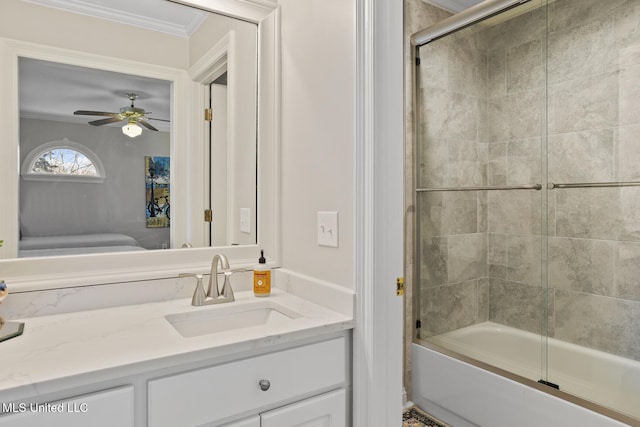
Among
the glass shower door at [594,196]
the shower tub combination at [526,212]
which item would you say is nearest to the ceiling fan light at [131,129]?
the shower tub combination at [526,212]

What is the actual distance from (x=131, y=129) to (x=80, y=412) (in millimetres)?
948

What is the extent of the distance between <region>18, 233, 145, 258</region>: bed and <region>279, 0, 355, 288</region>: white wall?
590mm

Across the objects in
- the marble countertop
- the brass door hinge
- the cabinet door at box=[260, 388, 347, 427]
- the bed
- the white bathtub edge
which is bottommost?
the white bathtub edge

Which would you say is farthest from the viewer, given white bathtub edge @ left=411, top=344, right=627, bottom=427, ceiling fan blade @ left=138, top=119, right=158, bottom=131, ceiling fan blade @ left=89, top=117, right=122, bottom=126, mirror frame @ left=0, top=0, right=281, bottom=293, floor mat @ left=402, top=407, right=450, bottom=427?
floor mat @ left=402, top=407, right=450, bottom=427

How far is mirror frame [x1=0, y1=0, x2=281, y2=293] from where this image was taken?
124 centimetres

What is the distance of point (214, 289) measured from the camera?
1.43 metres

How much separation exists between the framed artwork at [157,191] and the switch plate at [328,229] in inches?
22.9

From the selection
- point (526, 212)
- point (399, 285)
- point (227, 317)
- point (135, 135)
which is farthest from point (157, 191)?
point (526, 212)

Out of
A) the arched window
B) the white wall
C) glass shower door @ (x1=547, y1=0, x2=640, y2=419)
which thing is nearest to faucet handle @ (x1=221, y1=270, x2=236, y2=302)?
the white wall

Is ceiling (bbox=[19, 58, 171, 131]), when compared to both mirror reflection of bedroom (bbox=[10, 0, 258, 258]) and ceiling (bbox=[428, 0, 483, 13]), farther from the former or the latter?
ceiling (bbox=[428, 0, 483, 13])

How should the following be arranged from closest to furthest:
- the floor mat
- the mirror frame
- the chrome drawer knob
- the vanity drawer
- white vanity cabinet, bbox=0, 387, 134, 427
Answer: white vanity cabinet, bbox=0, 387, 134, 427 → the vanity drawer → the chrome drawer knob → the mirror frame → the floor mat

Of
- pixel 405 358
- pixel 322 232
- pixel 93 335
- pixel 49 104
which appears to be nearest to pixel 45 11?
pixel 49 104

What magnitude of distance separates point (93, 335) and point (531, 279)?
2310 millimetres

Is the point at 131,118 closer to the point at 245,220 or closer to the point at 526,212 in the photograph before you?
the point at 245,220
